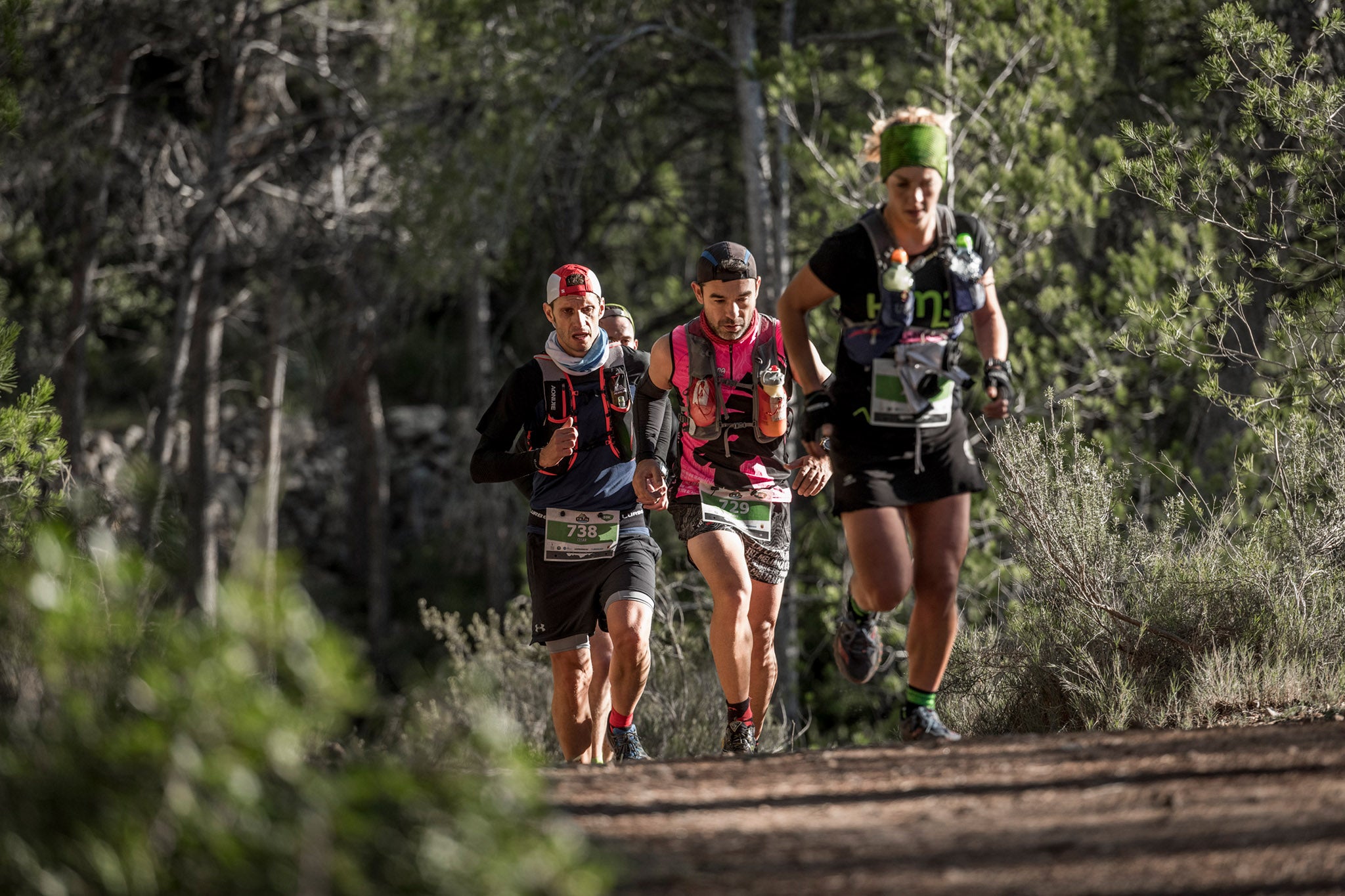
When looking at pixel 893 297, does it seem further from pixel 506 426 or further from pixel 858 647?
pixel 506 426

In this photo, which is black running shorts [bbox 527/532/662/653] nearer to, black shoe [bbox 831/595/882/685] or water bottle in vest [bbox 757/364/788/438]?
water bottle in vest [bbox 757/364/788/438]

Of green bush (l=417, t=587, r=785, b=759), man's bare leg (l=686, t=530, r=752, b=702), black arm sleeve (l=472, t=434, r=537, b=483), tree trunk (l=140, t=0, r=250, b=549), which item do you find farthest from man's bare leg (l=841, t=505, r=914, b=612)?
tree trunk (l=140, t=0, r=250, b=549)

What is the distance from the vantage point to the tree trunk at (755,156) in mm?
13766

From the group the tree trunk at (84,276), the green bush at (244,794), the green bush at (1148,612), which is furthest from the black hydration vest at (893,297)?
the tree trunk at (84,276)

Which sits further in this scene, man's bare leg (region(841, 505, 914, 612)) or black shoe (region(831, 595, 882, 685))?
black shoe (region(831, 595, 882, 685))

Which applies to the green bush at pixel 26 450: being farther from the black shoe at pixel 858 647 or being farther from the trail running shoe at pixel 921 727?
the trail running shoe at pixel 921 727

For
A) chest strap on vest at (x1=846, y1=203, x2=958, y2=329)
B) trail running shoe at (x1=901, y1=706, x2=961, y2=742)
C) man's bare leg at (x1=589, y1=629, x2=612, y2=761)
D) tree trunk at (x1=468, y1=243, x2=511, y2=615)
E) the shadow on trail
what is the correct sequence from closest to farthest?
the shadow on trail < chest strap on vest at (x1=846, y1=203, x2=958, y2=329) < trail running shoe at (x1=901, y1=706, x2=961, y2=742) < man's bare leg at (x1=589, y1=629, x2=612, y2=761) < tree trunk at (x1=468, y1=243, x2=511, y2=615)

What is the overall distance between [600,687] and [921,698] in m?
1.57

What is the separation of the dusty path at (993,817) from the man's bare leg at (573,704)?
4.73 feet

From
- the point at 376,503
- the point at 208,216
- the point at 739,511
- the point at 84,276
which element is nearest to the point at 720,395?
the point at 739,511

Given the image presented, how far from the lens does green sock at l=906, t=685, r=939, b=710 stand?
15.8ft

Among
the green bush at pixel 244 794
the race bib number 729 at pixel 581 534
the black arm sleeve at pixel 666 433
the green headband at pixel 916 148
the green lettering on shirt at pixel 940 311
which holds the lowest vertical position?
the green bush at pixel 244 794

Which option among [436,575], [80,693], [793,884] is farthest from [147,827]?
[436,575]

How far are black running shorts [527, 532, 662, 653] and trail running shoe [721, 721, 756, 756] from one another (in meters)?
0.61
